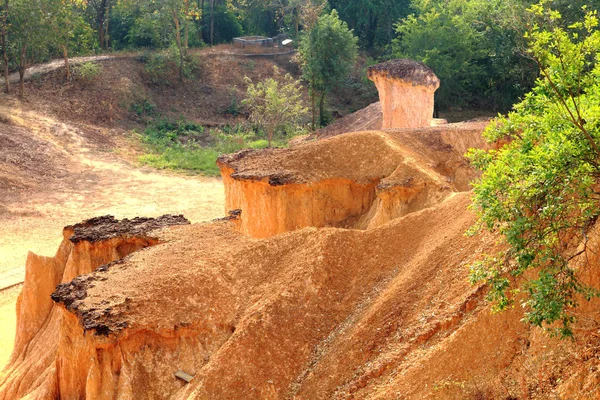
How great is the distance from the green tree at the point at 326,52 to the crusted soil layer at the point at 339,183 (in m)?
19.2

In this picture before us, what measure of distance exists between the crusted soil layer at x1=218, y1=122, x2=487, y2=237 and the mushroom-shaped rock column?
26.3 feet

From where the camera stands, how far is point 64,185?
30797 mm

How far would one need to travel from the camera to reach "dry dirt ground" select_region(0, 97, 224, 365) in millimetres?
26344

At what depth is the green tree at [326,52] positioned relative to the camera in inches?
1509

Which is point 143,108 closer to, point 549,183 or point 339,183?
point 339,183

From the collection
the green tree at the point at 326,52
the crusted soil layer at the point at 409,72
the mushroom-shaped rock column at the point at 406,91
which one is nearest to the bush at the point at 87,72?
the green tree at the point at 326,52

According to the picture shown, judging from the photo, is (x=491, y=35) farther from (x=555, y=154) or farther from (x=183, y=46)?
(x=555, y=154)

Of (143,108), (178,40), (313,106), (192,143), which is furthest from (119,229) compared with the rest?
(178,40)

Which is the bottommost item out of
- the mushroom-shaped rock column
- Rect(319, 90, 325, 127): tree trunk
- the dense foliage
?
Rect(319, 90, 325, 127): tree trunk

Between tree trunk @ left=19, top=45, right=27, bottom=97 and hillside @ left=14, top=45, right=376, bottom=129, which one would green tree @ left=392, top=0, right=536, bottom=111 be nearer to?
hillside @ left=14, top=45, right=376, bottom=129

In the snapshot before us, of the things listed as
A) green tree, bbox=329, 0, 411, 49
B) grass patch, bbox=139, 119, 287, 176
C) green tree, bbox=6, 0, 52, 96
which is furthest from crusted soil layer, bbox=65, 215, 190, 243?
green tree, bbox=329, 0, 411, 49

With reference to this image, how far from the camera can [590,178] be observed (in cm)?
723

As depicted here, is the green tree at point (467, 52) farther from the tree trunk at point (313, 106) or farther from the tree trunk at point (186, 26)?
the tree trunk at point (186, 26)

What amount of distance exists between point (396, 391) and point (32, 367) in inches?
314
